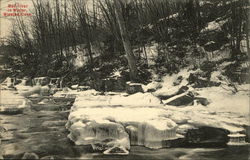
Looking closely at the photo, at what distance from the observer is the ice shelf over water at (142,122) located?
465 centimetres

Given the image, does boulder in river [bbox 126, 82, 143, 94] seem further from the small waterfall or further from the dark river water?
the small waterfall

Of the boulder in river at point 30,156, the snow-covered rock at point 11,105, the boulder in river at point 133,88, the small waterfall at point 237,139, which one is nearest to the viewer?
the boulder in river at point 30,156

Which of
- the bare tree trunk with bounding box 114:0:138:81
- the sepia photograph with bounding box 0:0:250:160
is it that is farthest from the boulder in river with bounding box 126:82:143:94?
the bare tree trunk with bounding box 114:0:138:81

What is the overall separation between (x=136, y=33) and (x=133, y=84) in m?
3.34

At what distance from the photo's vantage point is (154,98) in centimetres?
646

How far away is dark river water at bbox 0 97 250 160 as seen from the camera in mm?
4289

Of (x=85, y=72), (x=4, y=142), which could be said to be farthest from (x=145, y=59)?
(x=4, y=142)

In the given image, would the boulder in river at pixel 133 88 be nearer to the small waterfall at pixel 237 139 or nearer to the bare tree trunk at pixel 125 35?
the bare tree trunk at pixel 125 35

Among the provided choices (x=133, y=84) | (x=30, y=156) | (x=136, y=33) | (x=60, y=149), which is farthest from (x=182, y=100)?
(x=136, y=33)

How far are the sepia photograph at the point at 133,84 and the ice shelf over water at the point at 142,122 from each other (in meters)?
0.02

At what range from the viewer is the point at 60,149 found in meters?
4.60

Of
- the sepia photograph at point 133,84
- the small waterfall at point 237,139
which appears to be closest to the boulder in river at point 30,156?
the sepia photograph at point 133,84

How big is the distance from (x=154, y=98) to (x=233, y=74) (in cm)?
201

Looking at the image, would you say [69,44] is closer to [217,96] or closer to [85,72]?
[85,72]
